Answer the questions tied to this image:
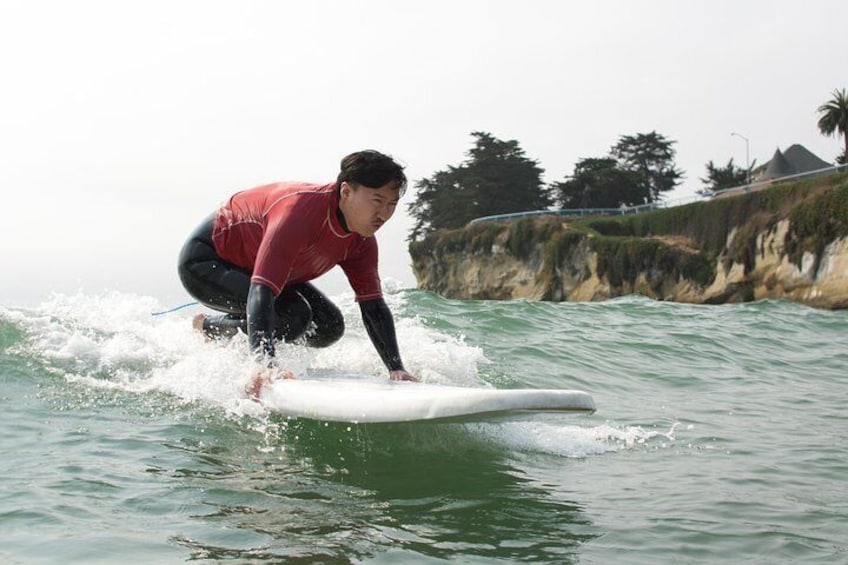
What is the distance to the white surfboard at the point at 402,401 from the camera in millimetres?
3607

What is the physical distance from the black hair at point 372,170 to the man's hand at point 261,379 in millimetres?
1109

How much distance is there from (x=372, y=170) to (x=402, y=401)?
1218 mm

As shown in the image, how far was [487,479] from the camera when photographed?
375cm

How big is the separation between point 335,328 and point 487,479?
195cm

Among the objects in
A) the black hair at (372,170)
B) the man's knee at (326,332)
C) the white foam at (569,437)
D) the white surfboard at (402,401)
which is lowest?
the white foam at (569,437)

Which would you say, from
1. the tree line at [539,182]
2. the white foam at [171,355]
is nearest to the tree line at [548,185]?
the tree line at [539,182]

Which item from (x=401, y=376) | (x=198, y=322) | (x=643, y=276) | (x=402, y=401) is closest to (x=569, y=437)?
(x=401, y=376)

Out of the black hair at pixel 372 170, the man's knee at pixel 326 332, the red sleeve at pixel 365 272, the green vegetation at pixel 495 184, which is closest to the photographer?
the black hair at pixel 372 170

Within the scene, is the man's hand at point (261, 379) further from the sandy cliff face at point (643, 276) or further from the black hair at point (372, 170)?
the sandy cliff face at point (643, 276)

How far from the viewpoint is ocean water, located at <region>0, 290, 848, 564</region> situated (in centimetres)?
289

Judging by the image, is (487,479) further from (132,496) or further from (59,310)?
(59,310)

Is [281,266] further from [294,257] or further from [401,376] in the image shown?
[401,376]

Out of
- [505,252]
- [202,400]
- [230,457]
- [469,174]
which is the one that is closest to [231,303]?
[202,400]

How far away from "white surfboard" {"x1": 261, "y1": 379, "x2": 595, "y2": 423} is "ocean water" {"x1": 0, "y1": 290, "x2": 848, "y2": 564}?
0.45 ft
